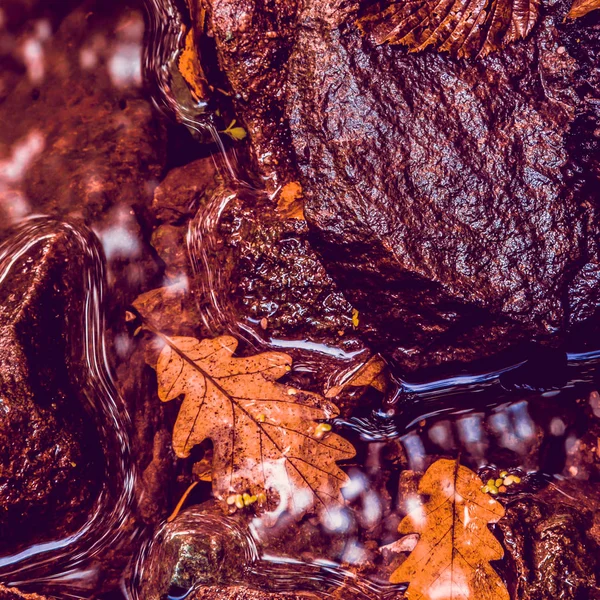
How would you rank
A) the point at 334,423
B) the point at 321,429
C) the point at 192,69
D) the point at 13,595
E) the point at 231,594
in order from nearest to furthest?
1. the point at 231,594
2. the point at 13,595
3. the point at 321,429
4. the point at 334,423
5. the point at 192,69

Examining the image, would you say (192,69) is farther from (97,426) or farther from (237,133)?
(97,426)

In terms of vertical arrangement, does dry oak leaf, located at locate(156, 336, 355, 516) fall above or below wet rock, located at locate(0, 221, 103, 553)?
below

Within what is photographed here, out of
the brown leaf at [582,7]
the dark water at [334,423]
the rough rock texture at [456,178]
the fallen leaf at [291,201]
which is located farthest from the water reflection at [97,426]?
the brown leaf at [582,7]

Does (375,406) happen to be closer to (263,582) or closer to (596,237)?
(263,582)

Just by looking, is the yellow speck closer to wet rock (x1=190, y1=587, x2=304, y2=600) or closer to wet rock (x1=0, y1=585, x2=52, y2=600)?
wet rock (x1=190, y1=587, x2=304, y2=600)

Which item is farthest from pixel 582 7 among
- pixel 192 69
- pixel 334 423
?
pixel 334 423

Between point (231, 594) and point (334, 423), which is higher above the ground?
point (334, 423)

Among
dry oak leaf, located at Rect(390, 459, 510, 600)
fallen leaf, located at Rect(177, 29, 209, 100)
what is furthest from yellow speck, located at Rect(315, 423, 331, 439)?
fallen leaf, located at Rect(177, 29, 209, 100)
